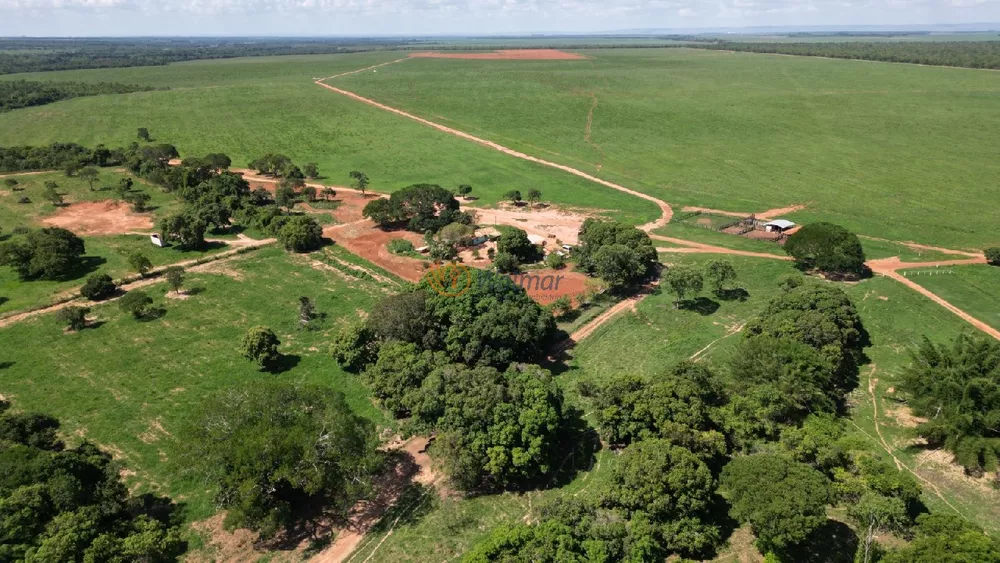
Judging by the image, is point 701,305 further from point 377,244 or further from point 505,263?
point 377,244

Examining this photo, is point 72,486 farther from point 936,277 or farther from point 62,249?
point 936,277

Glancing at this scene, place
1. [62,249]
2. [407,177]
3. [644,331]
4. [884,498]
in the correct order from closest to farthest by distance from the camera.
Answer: [884,498] → [644,331] → [62,249] → [407,177]

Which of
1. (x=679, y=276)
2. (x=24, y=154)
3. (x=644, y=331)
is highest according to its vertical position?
(x=24, y=154)

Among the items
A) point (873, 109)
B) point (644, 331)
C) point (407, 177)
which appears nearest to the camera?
point (644, 331)

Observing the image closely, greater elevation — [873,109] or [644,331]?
[873,109]

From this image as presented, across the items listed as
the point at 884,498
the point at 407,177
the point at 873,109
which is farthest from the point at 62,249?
the point at 873,109

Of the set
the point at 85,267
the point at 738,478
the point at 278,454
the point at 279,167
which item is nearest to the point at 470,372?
the point at 278,454

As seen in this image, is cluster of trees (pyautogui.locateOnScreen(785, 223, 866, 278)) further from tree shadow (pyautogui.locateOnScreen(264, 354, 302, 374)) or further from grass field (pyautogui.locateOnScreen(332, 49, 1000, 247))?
tree shadow (pyautogui.locateOnScreen(264, 354, 302, 374))
